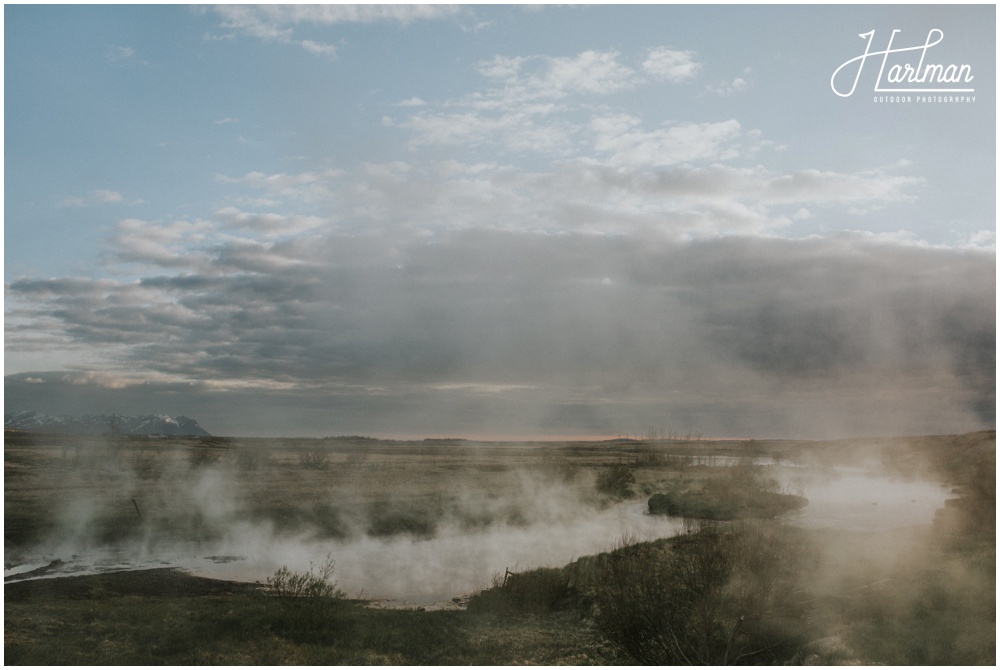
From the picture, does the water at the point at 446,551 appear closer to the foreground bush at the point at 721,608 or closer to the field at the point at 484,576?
the field at the point at 484,576

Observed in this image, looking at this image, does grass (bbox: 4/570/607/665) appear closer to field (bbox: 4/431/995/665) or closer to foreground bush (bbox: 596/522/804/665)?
field (bbox: 4/431/995/665)

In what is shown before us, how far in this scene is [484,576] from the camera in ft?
100

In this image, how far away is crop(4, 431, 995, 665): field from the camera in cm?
1655

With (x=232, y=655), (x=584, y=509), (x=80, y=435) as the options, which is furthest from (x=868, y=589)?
(x=80, y=435)

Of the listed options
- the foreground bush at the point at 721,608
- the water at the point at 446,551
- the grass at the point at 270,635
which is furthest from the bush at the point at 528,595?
the foreground bush at the point at 721,608

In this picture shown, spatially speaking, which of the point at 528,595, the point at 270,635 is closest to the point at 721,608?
the point at 528,595

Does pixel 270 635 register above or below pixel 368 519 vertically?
above

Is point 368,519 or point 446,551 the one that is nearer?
point 446,551

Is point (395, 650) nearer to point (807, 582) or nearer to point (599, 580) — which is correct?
point (599, 580)

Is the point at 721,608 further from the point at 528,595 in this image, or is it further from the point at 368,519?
the point at 368,519

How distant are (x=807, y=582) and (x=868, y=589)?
165cm

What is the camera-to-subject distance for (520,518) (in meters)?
49.6

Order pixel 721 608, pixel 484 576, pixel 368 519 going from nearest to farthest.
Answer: pixel 721 608 → pixel 484 576 → pixel 368 519

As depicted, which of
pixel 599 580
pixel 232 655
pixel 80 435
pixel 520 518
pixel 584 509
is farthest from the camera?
pixel 80 435
